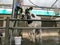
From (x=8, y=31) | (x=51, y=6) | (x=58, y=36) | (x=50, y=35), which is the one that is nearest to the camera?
(x=8, y=31)

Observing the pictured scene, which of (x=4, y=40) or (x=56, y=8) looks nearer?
(x=4, y=40)

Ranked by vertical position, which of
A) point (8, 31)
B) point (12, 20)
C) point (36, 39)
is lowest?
point (36, 39)

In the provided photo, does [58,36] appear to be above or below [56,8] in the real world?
below

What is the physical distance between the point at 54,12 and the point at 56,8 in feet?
0.53

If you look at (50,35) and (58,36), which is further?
(50,35)

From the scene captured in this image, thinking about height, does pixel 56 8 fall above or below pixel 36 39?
above

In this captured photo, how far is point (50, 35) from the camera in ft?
12.1

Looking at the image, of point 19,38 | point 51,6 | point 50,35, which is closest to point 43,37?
point 50,35

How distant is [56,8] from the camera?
6.13m

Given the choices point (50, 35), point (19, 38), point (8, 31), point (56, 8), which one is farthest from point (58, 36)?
point (56, 8)

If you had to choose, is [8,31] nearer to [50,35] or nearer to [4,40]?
[4,40]

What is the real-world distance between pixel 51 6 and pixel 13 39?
11.0 ft

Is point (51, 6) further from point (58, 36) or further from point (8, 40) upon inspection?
point (8, 40)

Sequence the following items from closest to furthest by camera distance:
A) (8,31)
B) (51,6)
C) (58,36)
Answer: (8,31) → (58,36) → (51,6)
